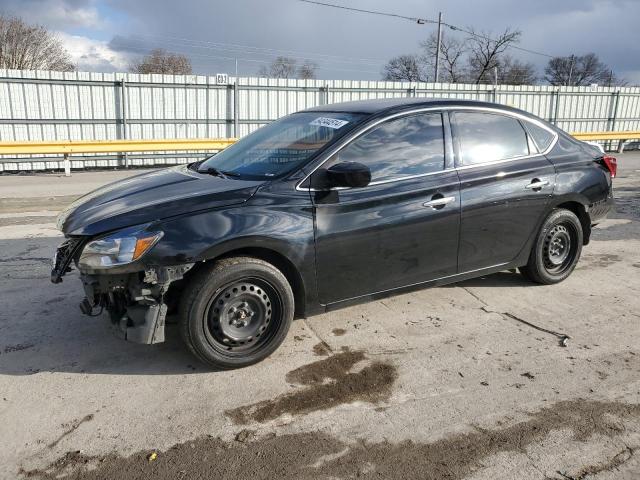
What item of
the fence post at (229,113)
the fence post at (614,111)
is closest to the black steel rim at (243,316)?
the fence post at (229,113)

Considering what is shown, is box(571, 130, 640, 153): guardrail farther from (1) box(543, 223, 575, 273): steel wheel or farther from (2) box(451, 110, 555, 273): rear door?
(2) box(451, 110, 555, 273): rear door

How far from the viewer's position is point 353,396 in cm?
333

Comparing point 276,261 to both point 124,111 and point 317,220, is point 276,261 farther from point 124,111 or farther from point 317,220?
point 124,111

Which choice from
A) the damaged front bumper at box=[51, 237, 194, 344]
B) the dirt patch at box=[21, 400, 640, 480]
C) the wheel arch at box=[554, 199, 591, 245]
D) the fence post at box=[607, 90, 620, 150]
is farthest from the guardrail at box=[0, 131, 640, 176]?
the fence post at box=[607, 90, 620, 150]

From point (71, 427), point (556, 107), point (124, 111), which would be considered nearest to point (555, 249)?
point (71, 427)

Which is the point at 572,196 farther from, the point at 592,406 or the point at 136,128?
the point at 136,128

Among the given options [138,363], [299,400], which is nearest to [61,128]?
[138,363]

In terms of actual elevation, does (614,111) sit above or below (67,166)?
above

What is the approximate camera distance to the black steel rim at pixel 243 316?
3.50 meters

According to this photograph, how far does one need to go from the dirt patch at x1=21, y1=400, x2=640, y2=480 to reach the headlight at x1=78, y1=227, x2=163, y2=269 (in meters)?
1.08

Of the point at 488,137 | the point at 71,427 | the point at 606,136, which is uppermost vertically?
the point at 488,137

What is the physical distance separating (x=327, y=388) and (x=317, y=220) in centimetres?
111

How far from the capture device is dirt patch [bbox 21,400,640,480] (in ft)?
8.62

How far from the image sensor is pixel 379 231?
394cm
